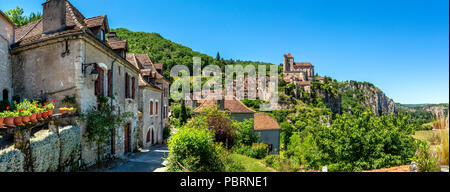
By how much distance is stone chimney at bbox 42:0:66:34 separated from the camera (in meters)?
9.97

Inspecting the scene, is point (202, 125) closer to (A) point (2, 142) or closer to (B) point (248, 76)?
(A) point (2, 142)

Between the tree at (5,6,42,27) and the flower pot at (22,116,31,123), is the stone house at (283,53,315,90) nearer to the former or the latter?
the tree at (5,6,42,27)

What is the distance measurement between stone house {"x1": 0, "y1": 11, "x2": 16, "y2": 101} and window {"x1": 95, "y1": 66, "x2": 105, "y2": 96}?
338cm

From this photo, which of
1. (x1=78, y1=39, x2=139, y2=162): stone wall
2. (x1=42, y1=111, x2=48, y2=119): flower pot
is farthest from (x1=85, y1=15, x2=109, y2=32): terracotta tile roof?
(x1=42, y1=111, x2=48, y2=119): flower pot

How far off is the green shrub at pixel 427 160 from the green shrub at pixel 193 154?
5448mm

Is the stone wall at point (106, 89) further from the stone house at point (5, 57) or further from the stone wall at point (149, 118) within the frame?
the stone house at point (5, 57)

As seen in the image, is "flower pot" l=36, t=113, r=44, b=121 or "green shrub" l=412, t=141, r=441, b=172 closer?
"green shrub" l=412, t=141, r=441, b=172

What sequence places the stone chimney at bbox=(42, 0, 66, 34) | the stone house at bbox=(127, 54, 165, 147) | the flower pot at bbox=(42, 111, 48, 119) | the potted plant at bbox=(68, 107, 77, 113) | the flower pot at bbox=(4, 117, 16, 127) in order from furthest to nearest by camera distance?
the stone house at bbox=(127, 54, 165, 147), the stone chimney at bbox=(42, 0, 66, 34), the potted plant at bbox=(68, 107, 77, 113), the flower pot at bbox=(42, 111, 48, 119), the flower pot at bbox=(4, 117, 16, 127)

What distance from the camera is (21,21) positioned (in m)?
19.1

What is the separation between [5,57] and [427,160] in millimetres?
14294

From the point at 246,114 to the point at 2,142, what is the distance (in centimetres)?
1869

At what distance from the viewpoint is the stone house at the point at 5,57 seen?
9711 mm
